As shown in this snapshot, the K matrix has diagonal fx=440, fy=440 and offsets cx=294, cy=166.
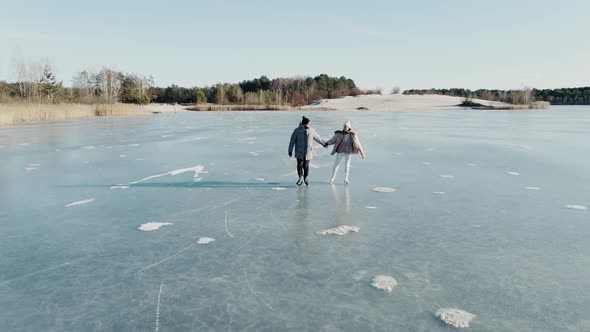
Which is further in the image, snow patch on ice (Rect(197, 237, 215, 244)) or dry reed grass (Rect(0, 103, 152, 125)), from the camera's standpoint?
dry reed grass (Rect(0, 103, 152, 125))

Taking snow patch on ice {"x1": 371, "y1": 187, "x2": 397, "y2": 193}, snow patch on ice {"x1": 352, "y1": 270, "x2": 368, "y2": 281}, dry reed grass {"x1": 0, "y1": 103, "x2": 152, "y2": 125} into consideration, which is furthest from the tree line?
snow patch on ice {"x1": 352, "y1": 270, "x2": 368, "y2": 281}

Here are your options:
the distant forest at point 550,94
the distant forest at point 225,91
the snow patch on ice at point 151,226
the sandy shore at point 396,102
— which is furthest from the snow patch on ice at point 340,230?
the distant forest at point 550,94

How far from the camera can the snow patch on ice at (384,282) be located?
3.88m

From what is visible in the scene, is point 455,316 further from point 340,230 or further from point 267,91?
point 267,91

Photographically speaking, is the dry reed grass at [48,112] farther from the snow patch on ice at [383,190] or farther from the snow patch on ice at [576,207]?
the snow patch on ice at [576,207]

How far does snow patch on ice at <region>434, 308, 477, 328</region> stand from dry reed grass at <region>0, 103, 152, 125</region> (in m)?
32.2

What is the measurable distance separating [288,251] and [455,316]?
2005 mm

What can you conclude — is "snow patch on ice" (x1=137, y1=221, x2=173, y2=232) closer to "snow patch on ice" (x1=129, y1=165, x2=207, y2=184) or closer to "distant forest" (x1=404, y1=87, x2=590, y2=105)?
"snow patch on ice" (x1=129, y1=165, x2=207, y2=184)

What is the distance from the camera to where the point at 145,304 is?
3543mm

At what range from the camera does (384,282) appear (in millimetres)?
3988

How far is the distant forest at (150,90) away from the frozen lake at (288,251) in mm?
35611

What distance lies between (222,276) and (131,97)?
86.9 meters

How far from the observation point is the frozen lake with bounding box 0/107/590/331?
133 inches

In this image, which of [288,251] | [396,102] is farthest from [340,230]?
[396,102]
